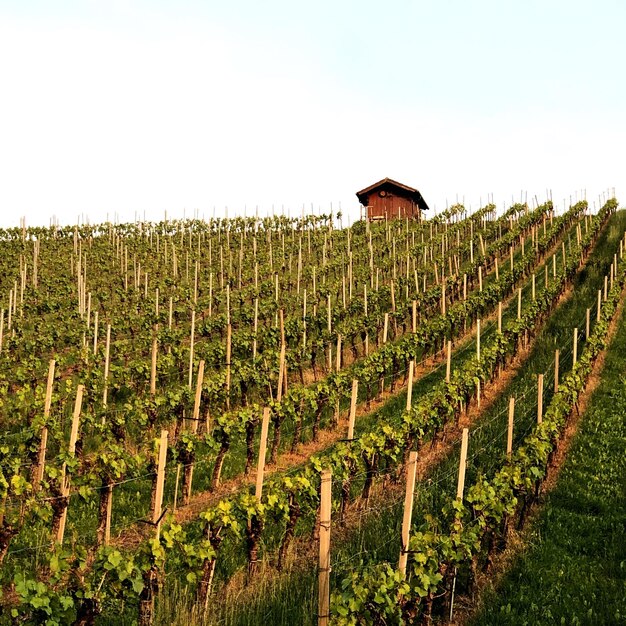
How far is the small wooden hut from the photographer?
46.6 meters

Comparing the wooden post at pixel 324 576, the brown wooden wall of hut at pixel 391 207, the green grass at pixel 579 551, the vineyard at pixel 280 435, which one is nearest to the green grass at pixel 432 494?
the vineyard at pixel 280 435

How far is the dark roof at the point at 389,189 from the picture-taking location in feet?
152

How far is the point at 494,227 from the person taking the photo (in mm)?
38094

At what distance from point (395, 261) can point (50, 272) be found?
1858 centimetres

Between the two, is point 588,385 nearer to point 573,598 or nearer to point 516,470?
point 516,470

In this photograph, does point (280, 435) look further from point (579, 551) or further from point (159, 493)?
point (579, 551)

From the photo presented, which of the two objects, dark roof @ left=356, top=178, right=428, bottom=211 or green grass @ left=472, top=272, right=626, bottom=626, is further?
dark roof @ left=356, top=178, right=428, bottom=211

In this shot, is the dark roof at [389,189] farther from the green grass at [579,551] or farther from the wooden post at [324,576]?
the wooden post at [324,576]

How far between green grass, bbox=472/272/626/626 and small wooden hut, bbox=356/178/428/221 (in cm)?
3521

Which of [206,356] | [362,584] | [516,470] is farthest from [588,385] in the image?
[362,584]

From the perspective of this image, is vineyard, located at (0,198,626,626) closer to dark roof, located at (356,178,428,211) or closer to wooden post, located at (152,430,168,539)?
wooden post, located at (152,430,168,539)

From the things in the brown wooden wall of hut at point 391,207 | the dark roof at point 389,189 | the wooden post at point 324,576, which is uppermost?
the dark roof at point 389,189

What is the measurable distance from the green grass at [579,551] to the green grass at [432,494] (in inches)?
52.1

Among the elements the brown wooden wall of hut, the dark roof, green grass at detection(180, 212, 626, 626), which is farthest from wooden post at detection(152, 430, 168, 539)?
the dark roof
